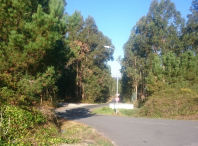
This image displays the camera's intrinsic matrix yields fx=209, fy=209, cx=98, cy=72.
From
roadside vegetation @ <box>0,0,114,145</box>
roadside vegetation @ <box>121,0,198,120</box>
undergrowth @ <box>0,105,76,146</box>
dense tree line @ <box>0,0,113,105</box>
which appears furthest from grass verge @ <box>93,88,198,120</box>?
undergrowth @ <box>0,105,76,146</box>

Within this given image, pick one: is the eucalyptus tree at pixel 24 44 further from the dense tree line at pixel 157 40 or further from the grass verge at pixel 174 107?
the dense tree line at pixel 157 40

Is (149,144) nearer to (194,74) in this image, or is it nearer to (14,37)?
(14,37)

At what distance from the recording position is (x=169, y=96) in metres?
20.0

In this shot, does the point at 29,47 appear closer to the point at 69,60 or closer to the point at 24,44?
the point at 24,44

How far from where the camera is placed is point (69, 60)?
14.0 m

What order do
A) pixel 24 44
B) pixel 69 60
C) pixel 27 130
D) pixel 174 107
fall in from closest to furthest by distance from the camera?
pixel 27 130, pixel 24 44, pixel 69 60, pixel 174 107

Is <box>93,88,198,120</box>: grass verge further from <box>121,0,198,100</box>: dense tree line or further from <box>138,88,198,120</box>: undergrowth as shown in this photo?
<box>121,0,198,100</box>: dense tree line

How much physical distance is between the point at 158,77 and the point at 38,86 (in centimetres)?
2035

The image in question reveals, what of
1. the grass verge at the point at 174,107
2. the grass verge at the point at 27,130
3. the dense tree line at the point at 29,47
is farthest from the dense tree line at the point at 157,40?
the grass verge at the point at 27,130

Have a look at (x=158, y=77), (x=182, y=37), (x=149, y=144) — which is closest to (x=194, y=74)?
(x=158, y=77)

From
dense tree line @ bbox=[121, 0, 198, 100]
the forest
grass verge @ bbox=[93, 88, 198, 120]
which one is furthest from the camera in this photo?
dense tree line @ bbox=[121, 0, 198, 100]

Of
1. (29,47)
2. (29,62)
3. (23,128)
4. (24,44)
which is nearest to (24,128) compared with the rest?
(23,128)

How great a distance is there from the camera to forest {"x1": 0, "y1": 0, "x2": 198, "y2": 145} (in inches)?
353

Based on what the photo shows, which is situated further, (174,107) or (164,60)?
(164,60)
